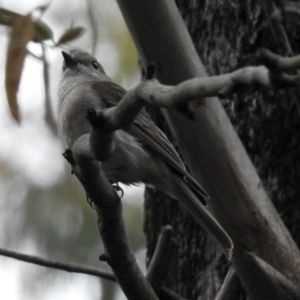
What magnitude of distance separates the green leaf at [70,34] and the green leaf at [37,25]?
0.09 metres

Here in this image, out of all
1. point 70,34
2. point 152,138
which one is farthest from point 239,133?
point 70,34

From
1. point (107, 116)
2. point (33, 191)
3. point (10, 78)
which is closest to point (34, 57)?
point (10, 78)

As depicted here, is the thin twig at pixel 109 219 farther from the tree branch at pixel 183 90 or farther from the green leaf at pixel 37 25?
the green leaf at pixel 37 25

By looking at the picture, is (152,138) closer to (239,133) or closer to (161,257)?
(239,133)

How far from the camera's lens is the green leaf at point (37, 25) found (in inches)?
132

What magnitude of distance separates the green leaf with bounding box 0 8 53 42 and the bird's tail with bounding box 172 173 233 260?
108 cm

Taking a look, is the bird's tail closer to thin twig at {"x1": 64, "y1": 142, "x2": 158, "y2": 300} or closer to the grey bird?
the grey bird

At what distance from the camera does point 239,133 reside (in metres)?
3.92

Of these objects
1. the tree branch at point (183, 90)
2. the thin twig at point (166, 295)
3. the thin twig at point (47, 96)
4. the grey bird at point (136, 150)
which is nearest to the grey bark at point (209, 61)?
the grey bird at point (136, 150)

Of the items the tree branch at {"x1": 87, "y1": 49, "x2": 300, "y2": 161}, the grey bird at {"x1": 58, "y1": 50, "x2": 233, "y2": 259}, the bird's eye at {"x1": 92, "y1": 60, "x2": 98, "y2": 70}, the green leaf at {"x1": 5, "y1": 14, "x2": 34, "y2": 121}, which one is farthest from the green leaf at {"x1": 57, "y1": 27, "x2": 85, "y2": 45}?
the bird's eye at {"x1": 92, "y1": 60, "x2": 98, "y2": 70}

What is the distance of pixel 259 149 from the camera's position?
3848 millimetres

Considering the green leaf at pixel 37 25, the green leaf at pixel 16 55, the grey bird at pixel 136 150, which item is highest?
the green leaf at pixel 37 25

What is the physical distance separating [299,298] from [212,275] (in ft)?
3.66

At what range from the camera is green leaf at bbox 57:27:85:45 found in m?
3.36
